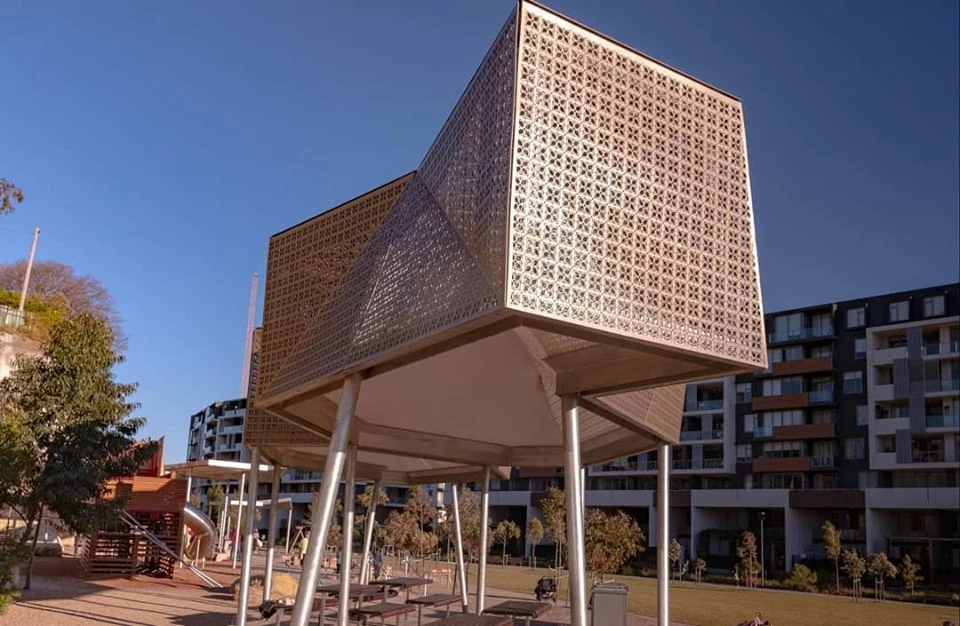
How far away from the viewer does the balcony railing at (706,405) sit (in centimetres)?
6122

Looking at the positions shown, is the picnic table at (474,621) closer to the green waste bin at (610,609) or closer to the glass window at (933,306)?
the green waste bin at (610,609)

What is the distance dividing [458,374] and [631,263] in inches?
150

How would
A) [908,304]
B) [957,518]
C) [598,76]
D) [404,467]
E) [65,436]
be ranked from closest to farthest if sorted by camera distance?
[598,76] → [65,436] → [404,467] → [957,518] → [908,304]

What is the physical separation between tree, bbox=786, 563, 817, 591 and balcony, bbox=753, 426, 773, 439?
41.8 ft

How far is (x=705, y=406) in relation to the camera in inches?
2438

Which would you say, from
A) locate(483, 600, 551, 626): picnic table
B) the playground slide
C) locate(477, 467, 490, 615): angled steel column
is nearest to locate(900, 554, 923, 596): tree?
locate(477, 467, 490, 615): angled steel column

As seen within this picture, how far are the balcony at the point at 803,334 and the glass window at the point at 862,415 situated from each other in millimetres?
4995

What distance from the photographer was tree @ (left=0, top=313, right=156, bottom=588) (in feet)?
64.6

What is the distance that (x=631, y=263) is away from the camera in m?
8.34

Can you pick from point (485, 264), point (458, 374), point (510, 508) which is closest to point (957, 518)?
point (510, 508)

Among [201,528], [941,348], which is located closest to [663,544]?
[201,528]

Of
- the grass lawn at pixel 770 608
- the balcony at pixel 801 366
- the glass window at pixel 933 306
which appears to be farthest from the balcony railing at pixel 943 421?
the grass lawn at pixel 770 608

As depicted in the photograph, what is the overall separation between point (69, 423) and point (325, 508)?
13.5 m

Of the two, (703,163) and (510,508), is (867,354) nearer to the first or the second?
(510,508)
